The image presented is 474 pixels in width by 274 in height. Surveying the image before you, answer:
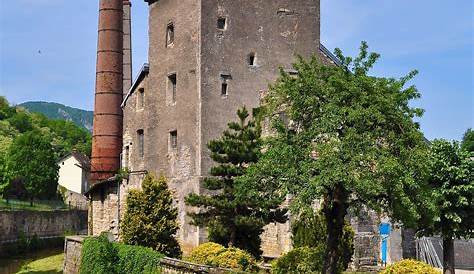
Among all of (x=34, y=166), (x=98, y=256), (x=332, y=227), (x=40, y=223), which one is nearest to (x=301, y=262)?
(x=332, y=227)

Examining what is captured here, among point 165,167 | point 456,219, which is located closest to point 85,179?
point 165,167

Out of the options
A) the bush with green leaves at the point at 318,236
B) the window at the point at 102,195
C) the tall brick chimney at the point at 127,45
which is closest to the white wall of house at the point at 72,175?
the tall brick chimney at the point at 127,45

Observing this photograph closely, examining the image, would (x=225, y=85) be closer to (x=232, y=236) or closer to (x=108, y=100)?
(x=232, y=236)

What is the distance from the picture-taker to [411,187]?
14250 millimetres

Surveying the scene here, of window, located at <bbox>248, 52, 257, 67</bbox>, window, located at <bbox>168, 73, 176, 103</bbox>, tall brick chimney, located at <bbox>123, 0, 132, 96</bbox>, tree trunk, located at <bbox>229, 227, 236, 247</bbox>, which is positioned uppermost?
tall brick chimney, located at <bbox>123, 0, 132, 96</bbox>

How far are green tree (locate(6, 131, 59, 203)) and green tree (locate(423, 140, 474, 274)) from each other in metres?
51.1

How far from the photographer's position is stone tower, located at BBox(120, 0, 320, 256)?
2666cm

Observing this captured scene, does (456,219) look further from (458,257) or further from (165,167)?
(165,167)

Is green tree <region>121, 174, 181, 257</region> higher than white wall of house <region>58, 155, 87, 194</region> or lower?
lower

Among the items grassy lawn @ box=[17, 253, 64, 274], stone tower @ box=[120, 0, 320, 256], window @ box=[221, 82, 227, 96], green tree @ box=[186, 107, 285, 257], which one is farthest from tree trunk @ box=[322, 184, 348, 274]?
grassy lawn @ box=[17, 253, 64, 274]

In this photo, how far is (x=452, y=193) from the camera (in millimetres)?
17422

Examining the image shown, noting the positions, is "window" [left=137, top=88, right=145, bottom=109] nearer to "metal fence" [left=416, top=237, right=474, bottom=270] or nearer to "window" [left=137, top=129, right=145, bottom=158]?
"window" [left=137, top=129, right=145, bottom=158]

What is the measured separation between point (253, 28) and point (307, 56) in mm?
2785

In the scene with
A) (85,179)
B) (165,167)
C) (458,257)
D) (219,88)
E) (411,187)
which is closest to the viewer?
(411,187)
